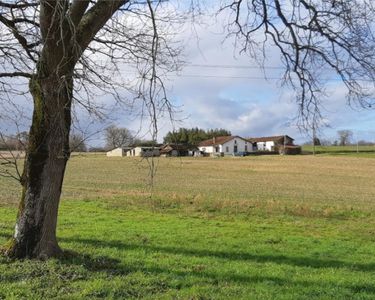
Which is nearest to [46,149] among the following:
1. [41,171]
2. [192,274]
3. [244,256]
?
[41,171]

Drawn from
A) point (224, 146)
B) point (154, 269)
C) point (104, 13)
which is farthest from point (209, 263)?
point (224, 146)

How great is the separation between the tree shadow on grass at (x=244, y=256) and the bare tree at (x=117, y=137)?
2.65 meters

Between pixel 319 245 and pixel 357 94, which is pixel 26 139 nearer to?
pixel 357 94

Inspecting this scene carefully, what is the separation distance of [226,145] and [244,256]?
13997 cm

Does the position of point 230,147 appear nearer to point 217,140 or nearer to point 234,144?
point 234,144

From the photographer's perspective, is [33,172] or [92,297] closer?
[92,297]

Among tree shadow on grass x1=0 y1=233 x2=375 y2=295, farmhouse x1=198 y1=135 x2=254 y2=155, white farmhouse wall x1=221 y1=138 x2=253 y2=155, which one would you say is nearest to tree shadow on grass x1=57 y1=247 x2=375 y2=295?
tree shadow on grass x1=0 y1=233 x2=375 y2=295

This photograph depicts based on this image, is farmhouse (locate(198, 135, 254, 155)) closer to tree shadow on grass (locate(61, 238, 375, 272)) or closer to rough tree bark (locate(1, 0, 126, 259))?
tree shadow on grass (locate(61, 238, 375, 272))

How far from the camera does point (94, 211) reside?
19.8m

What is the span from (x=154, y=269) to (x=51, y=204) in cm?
202

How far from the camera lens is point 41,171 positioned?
27.1 ft

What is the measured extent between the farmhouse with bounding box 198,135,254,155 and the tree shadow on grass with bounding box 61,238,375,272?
127 metres

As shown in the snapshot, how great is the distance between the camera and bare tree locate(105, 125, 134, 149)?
7557 mm

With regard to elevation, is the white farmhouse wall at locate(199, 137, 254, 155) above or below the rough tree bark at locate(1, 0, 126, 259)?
above
